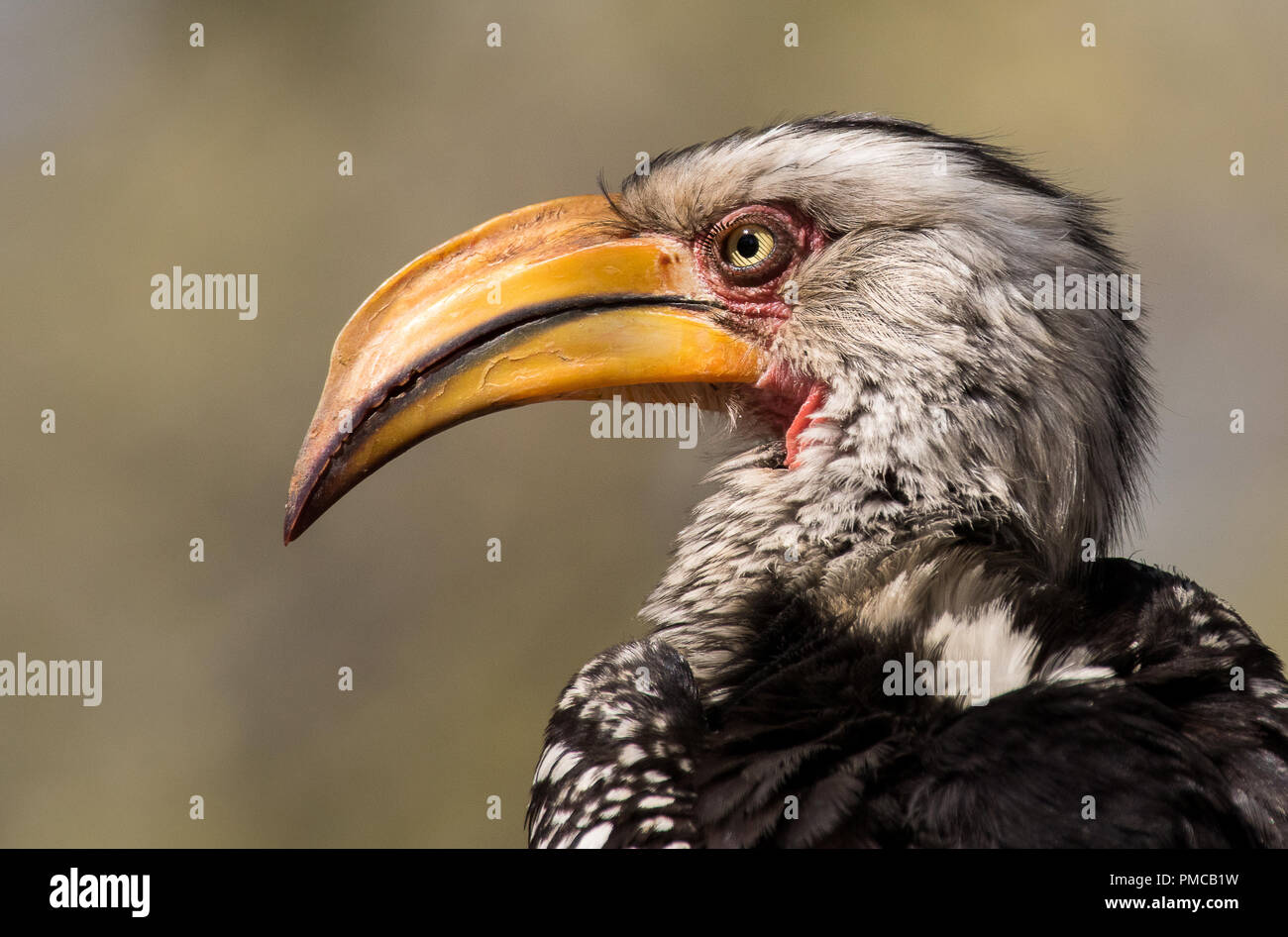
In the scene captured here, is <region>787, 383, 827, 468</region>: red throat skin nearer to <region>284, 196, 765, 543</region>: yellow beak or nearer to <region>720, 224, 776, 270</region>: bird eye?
<region>284, 196, 765, 543</region>: yellow beak

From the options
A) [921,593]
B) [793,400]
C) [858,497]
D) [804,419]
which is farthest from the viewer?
[793,400]

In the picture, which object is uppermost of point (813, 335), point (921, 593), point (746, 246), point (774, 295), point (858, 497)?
point (746, 246)

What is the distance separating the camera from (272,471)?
9102 mm

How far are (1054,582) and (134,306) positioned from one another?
8.42m

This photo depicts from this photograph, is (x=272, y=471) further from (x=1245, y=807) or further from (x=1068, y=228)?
(x=1245, y=807)

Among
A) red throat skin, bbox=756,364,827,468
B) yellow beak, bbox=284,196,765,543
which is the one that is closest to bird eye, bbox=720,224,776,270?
yellow beak, bbox=284,196,765,543

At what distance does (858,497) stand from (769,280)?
0.69 meters

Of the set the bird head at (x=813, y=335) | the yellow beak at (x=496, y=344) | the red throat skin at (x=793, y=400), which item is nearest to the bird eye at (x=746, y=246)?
the bird head at (x=813, y=335)

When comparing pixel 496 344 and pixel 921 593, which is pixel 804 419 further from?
pixel 496 344

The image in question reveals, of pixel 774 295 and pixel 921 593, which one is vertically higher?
pixel 774 295

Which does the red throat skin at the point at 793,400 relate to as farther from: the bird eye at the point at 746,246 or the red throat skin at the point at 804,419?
the bird eye at the point at 746,246

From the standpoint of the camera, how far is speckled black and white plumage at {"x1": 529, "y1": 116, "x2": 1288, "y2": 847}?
2.18 metres

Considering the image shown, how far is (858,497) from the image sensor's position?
265 cm

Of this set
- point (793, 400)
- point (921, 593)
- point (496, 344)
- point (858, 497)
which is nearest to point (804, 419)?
point (793, 400)
